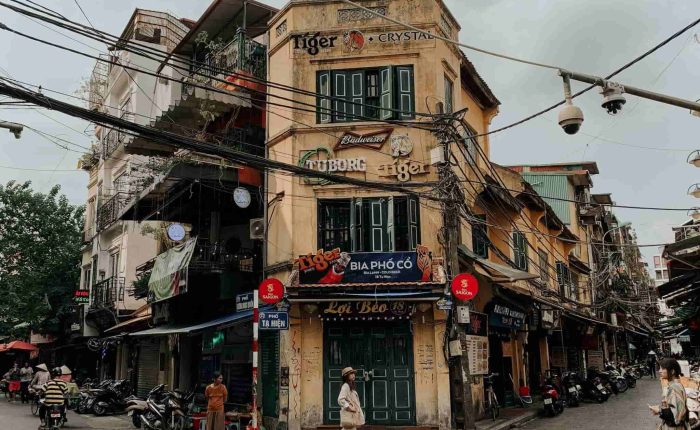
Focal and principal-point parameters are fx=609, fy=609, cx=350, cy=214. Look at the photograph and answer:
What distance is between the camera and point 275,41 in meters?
18.4

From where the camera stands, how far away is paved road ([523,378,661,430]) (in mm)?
16062

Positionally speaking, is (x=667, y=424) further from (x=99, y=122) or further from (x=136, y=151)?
(x=136, y=151)

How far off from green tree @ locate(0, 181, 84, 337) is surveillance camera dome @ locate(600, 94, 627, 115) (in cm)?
3193

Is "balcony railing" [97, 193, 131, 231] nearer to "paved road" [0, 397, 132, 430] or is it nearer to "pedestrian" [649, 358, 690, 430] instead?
"paved road" [0, 397, 132, 430]

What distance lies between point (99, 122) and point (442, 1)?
1191 cm

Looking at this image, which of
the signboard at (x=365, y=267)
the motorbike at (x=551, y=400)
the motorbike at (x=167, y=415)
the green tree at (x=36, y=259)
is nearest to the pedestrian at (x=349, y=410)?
the signboard at (x=365, y=267)

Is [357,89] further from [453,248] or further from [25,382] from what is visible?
[25,382]

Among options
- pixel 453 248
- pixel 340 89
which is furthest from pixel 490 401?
pixel 340 89

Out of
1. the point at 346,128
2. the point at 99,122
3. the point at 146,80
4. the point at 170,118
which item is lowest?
the point at 99,122

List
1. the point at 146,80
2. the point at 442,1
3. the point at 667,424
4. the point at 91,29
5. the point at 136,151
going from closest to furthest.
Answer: the point at 667,424
the point at 91,29
the point at 442,1
the point at 136,151
the point at 146,80

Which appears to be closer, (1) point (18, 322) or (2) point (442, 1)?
(2) point (442, 1)

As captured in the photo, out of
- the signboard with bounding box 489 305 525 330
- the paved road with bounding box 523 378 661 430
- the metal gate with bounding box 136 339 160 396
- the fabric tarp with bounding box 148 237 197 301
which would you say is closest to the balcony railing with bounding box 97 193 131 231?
the metal gate with bounding box 136 339 160 396

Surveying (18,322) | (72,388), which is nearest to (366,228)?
(72,388)

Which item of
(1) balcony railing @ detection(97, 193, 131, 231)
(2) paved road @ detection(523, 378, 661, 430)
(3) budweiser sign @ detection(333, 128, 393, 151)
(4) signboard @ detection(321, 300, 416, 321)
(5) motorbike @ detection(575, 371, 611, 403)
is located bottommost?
(2) paved road @ detection(523, 378, 661, 430)
